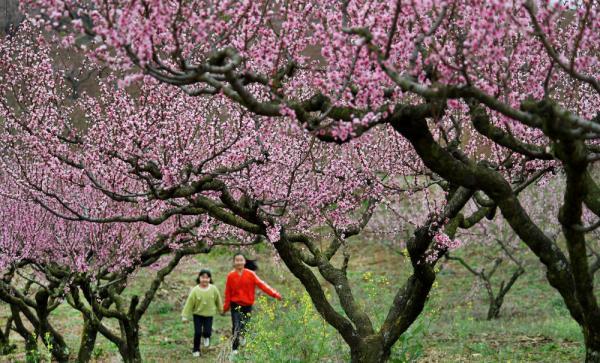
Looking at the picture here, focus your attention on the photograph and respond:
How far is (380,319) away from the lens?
10133 millimetres

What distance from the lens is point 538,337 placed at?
43.2 feet

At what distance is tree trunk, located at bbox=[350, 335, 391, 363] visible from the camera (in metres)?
7.79

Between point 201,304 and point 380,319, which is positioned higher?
point 201,304

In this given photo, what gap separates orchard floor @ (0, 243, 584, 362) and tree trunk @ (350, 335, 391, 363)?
45cm

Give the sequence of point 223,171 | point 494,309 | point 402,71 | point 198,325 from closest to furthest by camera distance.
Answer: point 402,71, point 223,171, point 198,325, point 494,309

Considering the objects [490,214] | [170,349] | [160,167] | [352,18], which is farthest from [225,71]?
[170,349]

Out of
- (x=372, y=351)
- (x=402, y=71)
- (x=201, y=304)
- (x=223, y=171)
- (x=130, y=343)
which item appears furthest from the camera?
(x=201, y=304)

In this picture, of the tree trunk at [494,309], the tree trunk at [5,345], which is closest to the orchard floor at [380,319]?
the tree trunk at [494,309]

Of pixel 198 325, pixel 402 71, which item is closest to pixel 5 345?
pixel 198 325

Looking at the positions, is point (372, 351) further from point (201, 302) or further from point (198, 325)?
point (198, 325)

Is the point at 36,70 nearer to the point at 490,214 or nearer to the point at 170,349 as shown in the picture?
the point at 490,214

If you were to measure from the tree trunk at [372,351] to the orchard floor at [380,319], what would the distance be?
0.45 meters

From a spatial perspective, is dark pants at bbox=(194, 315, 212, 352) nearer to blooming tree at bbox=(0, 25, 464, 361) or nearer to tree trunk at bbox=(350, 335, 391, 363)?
blooming tree at bbox=(0, 25, 464, 361)

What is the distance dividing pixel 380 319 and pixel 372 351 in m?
2.35
